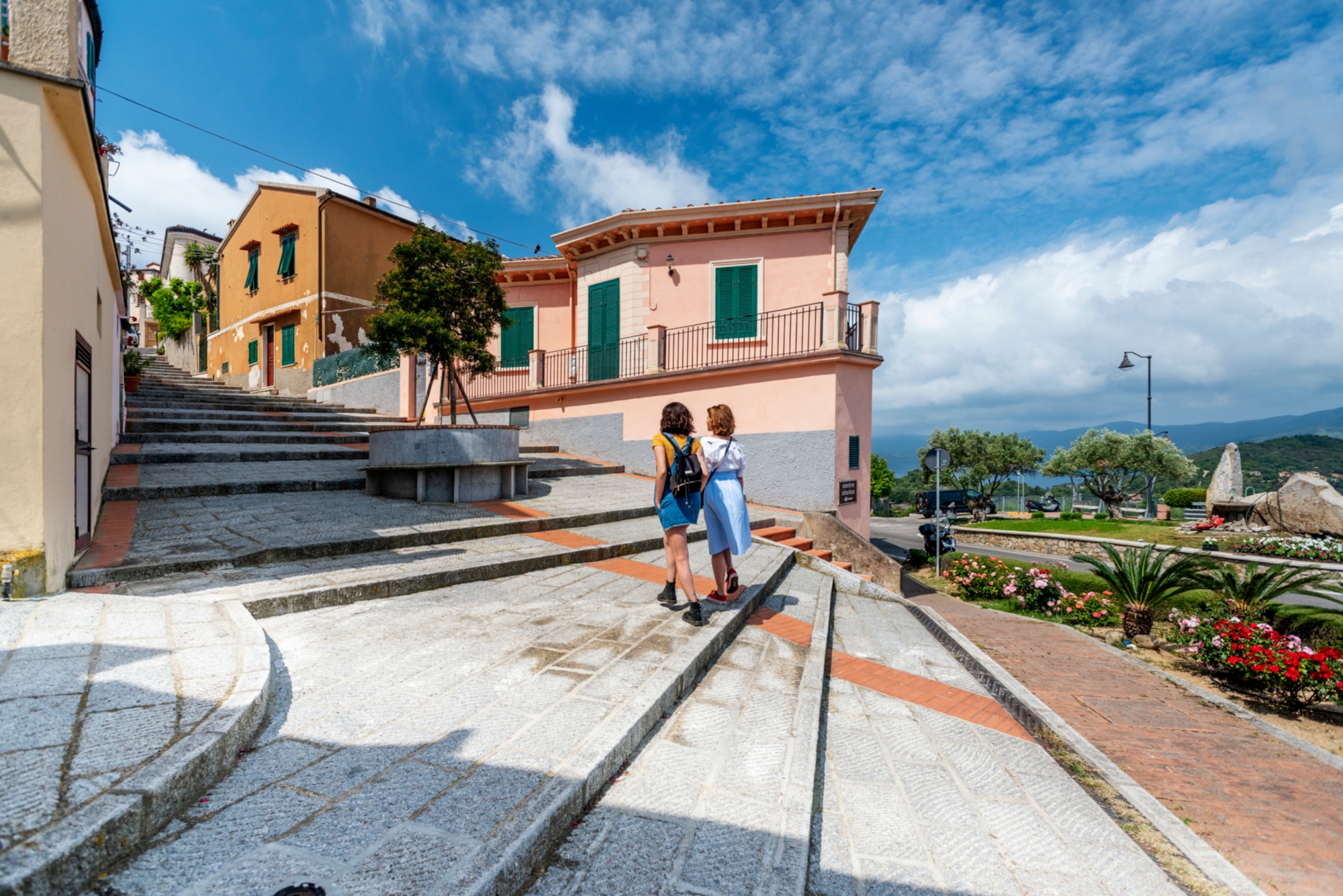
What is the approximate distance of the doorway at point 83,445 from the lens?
173 inches

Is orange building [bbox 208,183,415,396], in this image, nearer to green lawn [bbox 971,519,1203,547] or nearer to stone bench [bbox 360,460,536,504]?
stone bench [bbox 360,460,536,504]

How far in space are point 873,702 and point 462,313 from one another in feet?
24.5

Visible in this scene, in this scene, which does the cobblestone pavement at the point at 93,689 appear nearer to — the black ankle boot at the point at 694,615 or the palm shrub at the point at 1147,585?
the black ankle boot at the point at 694,615

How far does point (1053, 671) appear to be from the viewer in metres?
6.11

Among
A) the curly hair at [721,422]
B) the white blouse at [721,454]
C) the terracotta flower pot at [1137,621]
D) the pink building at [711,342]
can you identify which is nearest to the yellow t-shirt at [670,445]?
the white blouse at [721,454]

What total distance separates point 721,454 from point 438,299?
19.1 ft

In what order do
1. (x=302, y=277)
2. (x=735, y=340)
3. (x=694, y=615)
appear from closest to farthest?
(x=694, y=615) < (x=735, y=340) < (x=302, y=277)

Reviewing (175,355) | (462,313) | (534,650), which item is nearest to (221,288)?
(175,355)

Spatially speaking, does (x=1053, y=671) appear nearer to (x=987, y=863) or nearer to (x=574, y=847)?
(x=987, y=863)

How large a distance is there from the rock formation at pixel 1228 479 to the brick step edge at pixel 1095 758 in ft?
64.1

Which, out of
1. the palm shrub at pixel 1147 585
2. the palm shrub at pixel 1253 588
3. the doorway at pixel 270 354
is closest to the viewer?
the palm shrub at pixel 1253 588

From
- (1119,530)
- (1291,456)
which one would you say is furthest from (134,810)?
(1291,456)

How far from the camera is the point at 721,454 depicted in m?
4.54

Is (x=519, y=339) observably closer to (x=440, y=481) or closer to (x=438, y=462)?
(x=440, y=481)
